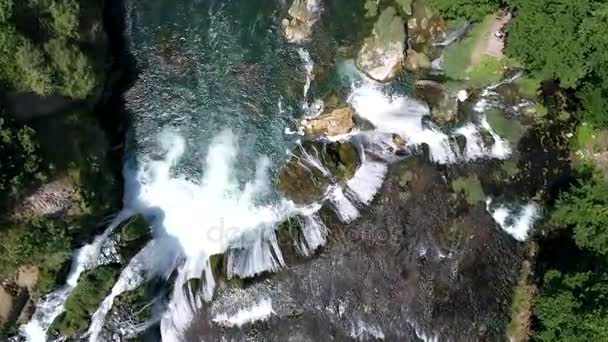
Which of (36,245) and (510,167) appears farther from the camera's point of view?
(510,167)

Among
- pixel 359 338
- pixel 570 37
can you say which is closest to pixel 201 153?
pixel 359 338

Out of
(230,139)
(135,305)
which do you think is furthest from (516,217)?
(135,305)

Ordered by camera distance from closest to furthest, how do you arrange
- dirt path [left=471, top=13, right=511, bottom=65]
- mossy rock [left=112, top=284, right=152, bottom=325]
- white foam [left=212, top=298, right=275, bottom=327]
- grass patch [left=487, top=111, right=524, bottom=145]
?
mossy rock [left=112, top=284, right=152, bottom=325]
white foam [left=212, top=298, right=275, bottom=327]
dirt path [left=471, top=13, right=511, bottom=65]
grass patch [left=487, top=111, right=524, bottom=145]

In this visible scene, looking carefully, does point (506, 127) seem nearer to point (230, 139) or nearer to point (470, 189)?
point (470, 189)

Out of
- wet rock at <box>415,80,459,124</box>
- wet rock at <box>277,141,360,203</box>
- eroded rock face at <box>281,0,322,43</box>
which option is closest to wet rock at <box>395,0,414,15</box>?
wet rock at <box>415,80,459,124</box>

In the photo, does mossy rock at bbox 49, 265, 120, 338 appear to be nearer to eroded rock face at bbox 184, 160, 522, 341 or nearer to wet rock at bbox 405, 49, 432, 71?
eroded rock face at bbox 184, 160, 522, 341

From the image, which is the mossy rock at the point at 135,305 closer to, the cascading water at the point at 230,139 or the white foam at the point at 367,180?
the cascading water at the point at 230,139
